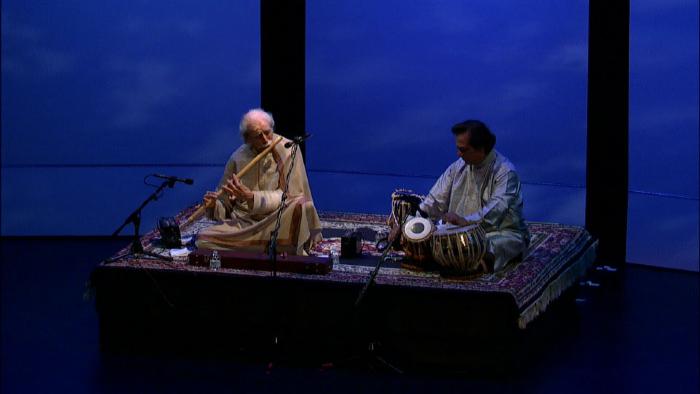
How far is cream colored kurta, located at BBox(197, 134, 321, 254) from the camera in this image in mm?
7434

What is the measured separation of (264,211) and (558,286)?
5.87ft

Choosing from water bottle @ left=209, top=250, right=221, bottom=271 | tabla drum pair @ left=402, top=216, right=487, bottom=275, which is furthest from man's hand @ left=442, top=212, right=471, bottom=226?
water bottle @ left=209, top=250, right=221, bottom=271

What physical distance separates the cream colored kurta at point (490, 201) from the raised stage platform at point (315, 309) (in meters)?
0.17

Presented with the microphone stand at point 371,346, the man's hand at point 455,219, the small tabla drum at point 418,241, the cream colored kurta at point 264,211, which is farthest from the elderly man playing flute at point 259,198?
the microphone stand at point 371,346

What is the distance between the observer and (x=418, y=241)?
7.00 meters

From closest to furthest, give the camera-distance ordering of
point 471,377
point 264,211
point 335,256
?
point 471,377 < point 264,211 < point 335,256

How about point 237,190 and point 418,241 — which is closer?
point 418,241

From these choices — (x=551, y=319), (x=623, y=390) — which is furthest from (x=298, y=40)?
(x=623, y=390)

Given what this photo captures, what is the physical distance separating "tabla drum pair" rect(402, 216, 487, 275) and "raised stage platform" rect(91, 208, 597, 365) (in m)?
0.11

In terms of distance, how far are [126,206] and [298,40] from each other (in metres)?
2.02

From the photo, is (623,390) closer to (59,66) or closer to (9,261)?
(9,261)

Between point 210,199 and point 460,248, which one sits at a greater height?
point 210,199

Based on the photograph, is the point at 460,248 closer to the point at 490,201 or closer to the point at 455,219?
the point at 455,219

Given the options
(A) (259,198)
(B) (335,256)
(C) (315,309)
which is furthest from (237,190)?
(C) (315,309)
